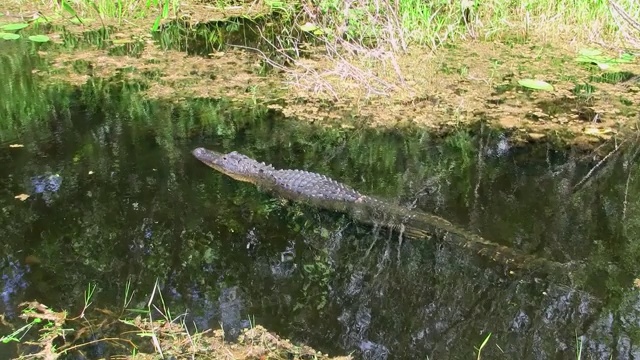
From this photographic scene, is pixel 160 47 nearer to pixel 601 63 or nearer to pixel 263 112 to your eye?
pixel 263 112

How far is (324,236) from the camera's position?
335 cm

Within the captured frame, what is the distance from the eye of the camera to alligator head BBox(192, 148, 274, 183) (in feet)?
13.3

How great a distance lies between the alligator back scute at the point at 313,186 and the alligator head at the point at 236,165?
15cm

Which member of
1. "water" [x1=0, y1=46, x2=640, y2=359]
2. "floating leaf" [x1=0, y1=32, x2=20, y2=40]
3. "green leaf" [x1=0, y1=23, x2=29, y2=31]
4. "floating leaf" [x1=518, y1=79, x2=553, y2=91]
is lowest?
"water" [x1=0, y1=46, x2=640, y2=359]

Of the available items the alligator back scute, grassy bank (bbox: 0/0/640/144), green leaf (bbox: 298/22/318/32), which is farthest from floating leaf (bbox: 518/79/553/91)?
green leaf (bbox: 298/22/318/32)

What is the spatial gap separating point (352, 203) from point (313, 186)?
311mm

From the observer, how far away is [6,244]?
122 inches

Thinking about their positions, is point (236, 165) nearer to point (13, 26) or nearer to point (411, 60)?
point (411, 60)

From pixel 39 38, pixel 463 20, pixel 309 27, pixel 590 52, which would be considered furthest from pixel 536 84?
pixel 39 38

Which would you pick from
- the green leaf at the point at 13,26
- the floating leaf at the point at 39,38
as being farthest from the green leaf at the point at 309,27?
the green leaf at the point at 13,26

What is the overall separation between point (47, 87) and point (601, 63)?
5581 millimetres

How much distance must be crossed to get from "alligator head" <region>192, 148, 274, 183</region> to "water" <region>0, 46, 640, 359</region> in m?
0.09

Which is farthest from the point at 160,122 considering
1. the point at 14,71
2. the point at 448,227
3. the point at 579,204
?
the point at 579,204

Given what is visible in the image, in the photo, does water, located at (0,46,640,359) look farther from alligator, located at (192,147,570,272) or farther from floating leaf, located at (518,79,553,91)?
floating leaf, located at (518,79,553,91)
